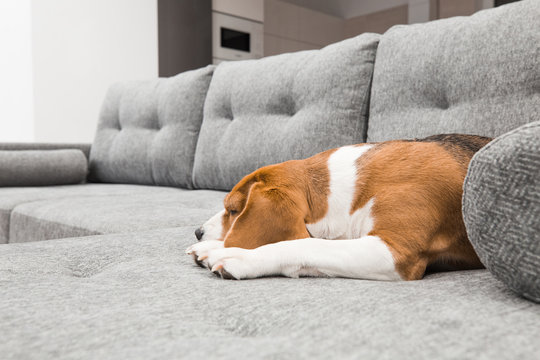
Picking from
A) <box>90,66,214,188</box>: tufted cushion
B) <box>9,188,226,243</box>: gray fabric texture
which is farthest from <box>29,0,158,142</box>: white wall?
<box>9,188,226,243</box>: gray fabric texture

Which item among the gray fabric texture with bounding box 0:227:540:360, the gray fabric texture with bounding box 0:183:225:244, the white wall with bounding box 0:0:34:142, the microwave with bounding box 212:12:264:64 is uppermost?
the microwave with bounding box 212:12:264:64

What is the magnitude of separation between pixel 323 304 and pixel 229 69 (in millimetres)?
1866

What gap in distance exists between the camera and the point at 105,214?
1.52 meters

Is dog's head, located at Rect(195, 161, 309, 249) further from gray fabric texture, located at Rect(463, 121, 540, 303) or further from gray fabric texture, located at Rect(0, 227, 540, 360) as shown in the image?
gray fabric texture, located at Rect(463, 121, 540, 303)

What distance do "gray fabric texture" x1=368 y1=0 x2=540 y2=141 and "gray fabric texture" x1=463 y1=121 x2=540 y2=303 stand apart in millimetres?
715

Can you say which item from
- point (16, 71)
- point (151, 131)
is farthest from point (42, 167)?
point (16, 71)

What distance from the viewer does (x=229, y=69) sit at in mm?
2336

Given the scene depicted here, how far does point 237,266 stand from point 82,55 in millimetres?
4136

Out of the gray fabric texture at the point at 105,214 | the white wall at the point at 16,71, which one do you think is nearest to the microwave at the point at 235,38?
the white wall at the point at 16,71

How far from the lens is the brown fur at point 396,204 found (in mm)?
811

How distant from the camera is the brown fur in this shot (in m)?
0.81

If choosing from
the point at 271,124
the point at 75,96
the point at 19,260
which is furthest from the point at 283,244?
the point at 75,96

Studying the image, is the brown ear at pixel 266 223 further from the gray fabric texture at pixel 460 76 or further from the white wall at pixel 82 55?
the white wall at pixel 82 55

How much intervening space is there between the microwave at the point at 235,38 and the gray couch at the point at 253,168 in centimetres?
238
